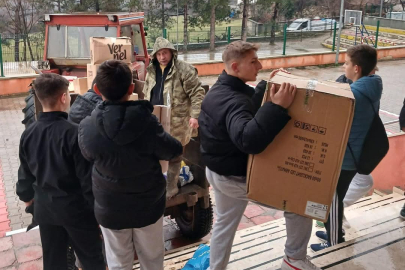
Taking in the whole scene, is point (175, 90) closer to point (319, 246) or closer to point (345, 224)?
point (319, 246)

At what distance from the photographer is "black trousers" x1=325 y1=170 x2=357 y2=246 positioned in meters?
3.00

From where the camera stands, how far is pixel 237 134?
2201 mm

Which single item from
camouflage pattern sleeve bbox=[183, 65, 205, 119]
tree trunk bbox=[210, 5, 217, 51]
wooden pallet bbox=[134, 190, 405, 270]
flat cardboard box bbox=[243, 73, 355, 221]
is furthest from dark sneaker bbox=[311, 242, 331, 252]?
tree trunk bbox=[210, 5, 217, 51]

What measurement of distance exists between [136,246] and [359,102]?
1.69 m

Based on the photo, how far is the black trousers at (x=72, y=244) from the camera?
271 centimetres

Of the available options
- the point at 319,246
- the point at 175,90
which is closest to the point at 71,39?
the point at 175,90

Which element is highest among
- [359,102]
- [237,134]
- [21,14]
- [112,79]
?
[21,14]

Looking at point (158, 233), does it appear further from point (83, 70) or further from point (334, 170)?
point (83, 70)

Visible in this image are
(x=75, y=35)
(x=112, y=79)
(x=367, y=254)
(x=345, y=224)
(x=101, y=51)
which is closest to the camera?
(x=112, y=79)

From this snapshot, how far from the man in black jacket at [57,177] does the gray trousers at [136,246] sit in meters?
0.22

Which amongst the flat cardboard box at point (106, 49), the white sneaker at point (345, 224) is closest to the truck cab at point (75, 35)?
the flat cardboard box at point (106, 49)

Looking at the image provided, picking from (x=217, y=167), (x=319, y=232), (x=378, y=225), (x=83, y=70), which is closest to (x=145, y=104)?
(x=217, y=167)

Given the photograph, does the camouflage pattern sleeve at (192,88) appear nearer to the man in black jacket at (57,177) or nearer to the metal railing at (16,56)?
the man in black jacket at (57,177)

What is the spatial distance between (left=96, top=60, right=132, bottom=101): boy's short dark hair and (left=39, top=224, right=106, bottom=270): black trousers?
0.94 m
